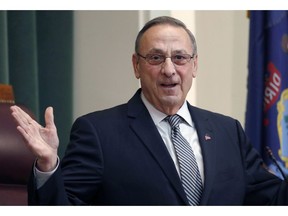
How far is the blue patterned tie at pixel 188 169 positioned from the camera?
1917mm

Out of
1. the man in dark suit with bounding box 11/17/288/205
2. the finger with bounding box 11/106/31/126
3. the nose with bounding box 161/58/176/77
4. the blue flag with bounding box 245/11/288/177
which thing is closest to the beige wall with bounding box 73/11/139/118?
the blue flag with bounding box 245/11/288/177

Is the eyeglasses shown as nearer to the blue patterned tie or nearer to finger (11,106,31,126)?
the blue patterned tie

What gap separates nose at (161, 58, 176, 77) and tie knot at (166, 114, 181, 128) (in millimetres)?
149

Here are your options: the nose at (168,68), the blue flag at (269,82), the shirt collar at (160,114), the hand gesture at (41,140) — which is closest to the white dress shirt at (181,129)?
the shirt collar at (160,114)

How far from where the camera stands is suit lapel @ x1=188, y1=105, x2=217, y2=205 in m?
1.92

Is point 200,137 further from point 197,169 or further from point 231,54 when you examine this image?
point 231,54

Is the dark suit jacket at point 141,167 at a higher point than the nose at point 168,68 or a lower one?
lower

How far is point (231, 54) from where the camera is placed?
3922 millimetres

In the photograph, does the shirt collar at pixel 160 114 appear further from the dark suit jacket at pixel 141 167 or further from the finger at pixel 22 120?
the finger at pixel 22 120

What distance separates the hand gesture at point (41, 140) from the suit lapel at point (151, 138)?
371 millimetres
